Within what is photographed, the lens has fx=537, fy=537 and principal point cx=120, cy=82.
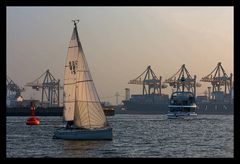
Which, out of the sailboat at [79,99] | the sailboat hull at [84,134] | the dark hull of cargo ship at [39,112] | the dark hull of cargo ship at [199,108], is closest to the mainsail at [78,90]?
the sailboat at [79,99]

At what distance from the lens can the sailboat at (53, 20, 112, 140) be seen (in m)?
31.7

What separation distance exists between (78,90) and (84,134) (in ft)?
8.93

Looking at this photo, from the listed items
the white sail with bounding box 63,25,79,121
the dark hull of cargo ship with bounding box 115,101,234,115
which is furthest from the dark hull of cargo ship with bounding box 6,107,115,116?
the white sail with bounding box 63,25,79,121

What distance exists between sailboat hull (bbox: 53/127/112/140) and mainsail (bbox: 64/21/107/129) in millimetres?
359

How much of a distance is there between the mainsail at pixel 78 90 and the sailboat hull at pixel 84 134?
1.18 feet

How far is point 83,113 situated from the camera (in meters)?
31.8

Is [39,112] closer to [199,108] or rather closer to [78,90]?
[199,108]

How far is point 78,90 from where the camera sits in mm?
32156

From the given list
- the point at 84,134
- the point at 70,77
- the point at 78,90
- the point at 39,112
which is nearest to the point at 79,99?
the point at 78,90

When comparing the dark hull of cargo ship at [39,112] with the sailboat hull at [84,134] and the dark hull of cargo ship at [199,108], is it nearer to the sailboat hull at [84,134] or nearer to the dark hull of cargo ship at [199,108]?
the dark hull of cargo ship at [199,108]

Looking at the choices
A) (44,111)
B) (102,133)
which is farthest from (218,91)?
(102,133)
